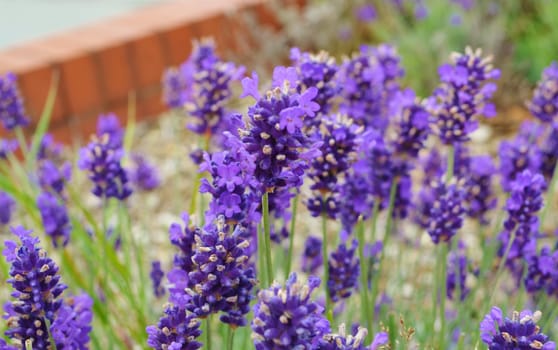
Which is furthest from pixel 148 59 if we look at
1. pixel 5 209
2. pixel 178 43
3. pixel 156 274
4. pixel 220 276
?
pixel 220 276

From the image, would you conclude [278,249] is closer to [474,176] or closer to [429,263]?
[474,176]

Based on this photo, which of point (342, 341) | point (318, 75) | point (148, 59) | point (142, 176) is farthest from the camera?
point (148, 59)

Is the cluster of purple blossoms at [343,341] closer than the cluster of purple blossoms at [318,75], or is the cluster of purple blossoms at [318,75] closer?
the cluster of purple blossoms at [343,341]

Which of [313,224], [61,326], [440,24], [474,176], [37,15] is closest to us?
[61,326]

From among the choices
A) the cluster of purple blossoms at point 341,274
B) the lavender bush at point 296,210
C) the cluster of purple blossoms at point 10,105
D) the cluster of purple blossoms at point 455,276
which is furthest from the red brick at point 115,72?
the cluster of purple blossoms at point 341,274

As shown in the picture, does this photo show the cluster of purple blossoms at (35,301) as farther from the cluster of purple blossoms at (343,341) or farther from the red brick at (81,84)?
the red brick at (81,84)

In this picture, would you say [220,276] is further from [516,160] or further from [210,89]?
[516,160]

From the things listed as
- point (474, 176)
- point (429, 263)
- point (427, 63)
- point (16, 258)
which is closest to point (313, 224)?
point (429, 263)
